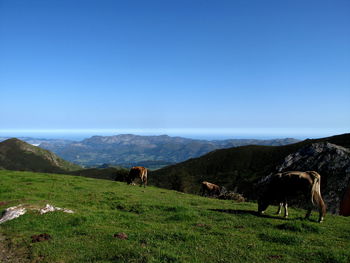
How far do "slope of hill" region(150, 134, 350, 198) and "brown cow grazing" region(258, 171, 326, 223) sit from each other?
5670cm

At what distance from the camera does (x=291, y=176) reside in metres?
16.8

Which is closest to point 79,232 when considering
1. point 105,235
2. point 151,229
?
point 105,235

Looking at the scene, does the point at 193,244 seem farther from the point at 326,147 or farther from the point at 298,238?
the point at 326,147

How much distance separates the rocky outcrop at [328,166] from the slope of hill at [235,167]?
28.6ft

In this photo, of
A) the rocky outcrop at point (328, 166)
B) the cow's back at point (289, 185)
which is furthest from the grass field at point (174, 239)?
the rocky outcrop at point (328, 166)

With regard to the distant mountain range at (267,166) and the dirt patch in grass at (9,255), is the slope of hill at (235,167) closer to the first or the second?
the distant mountain range at (267,166)

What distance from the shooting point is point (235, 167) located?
361 feet

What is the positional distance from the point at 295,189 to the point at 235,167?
316 ft

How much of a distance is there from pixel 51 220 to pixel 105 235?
4740 mm

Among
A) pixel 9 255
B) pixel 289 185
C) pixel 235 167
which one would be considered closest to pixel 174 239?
pixel 9 255

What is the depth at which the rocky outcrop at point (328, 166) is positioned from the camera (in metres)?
53.1

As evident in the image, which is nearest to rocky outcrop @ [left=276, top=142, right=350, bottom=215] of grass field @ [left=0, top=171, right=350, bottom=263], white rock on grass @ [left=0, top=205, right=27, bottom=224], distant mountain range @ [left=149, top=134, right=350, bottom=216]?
distant mountain range @ [left=149, top=134, right=350, bottom=216]

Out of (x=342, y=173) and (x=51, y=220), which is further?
(x=342, y=173)

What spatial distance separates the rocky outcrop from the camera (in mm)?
53119
